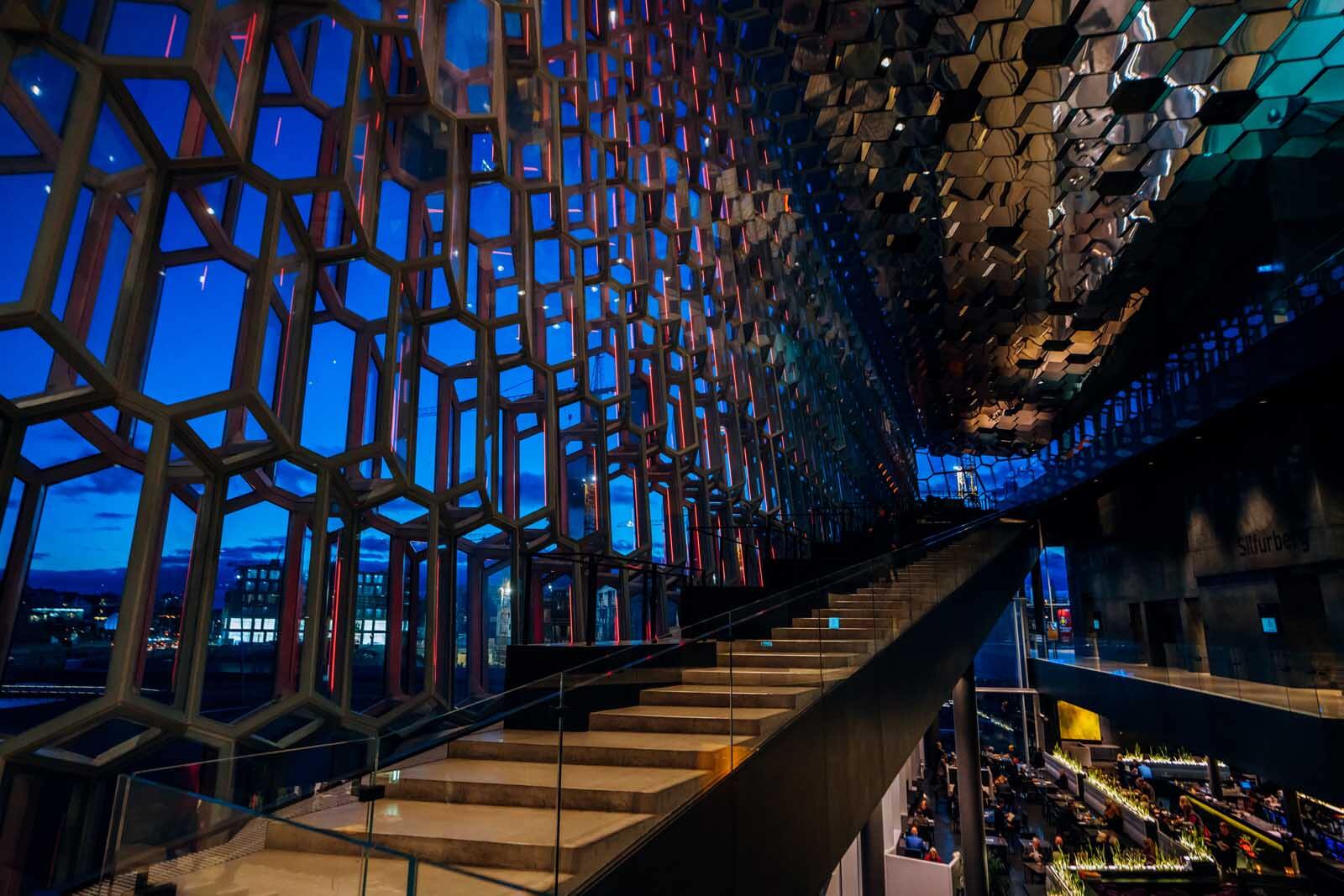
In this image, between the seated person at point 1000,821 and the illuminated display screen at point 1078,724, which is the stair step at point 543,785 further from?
the illuminated display screen at point 1078,724

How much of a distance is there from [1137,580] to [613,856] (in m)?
23.6

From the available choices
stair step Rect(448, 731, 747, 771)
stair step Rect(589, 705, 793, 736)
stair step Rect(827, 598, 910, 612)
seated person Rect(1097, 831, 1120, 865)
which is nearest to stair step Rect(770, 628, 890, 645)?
stair step Rect(827, 598, 910, 612)

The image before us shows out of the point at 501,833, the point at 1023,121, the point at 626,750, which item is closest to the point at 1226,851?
the point at 1023,121

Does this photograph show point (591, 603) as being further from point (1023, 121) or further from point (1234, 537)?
point (1234, 537)

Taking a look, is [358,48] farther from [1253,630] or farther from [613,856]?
[1253,630]

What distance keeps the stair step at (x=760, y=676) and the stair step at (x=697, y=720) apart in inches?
5.5

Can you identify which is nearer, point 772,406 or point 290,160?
point 290,160

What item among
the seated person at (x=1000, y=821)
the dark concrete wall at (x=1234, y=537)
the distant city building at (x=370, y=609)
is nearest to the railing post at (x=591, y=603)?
the distant city building at (x=370, y=609)

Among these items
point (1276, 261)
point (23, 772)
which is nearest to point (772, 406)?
point (1276, 261)

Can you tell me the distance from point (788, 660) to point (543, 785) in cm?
199

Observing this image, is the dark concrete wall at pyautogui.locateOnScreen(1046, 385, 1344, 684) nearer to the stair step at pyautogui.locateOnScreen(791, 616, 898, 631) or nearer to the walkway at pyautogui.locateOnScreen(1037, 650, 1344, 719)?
the walkway at pyautogui.locateOnScreen(1037, 650, 1344, 719)

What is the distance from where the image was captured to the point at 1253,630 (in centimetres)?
1556

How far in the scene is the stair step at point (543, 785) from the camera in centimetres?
288

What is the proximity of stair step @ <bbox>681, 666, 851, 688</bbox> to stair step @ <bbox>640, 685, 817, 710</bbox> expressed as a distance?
0.12 feet
